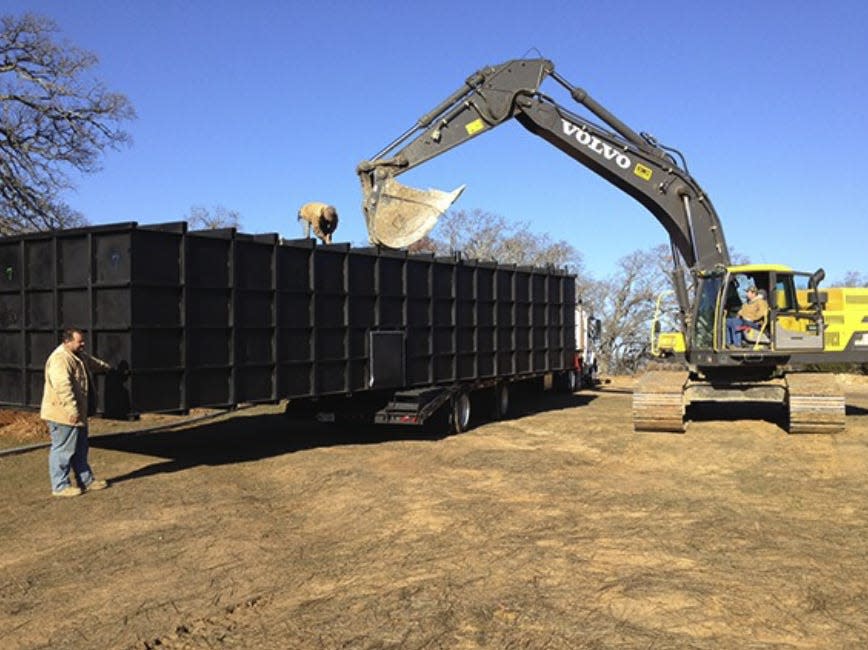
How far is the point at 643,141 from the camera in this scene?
15055mm

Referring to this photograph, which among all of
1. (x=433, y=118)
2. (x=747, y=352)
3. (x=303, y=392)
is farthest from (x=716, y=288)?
(x=303, y=392)

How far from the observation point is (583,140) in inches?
591

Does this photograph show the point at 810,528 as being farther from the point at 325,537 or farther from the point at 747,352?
the point at 747,352

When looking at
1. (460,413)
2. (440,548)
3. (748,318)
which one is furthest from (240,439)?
(748,318)

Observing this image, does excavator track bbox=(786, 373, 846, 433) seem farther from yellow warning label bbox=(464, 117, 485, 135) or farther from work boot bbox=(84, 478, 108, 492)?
work boot bbox=(84, 478, 108, 492)

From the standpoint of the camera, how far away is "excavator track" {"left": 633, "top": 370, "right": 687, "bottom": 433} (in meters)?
12.8

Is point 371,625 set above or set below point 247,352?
below

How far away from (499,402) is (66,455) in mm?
9251

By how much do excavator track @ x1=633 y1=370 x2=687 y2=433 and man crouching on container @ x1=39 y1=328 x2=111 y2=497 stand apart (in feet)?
27.9

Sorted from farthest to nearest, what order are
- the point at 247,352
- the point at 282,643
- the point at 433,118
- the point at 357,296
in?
the point at 433,118 < the point at 357,296 < the point at 247,352 < the point at 282,643

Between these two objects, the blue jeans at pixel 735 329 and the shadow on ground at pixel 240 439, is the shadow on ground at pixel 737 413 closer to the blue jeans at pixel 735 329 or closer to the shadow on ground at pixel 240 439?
the blue jeans at pixel 735 329

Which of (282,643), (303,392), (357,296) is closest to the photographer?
(282,643)

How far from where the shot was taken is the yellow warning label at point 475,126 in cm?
1496

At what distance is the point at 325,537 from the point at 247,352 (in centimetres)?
384
